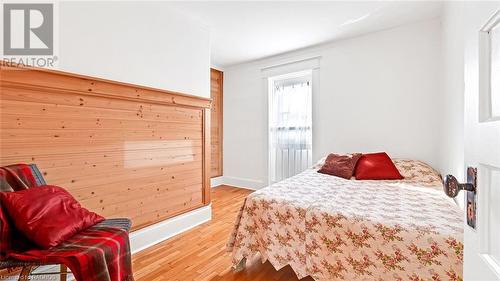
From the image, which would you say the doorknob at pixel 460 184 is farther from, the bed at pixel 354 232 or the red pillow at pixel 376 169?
the red pillow at pixel 376 169

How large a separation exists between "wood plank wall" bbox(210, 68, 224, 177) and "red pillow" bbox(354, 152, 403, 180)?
2.82 meters

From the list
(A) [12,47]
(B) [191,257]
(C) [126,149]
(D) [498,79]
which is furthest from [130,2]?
(D) [498,79]

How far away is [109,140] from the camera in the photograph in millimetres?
1970

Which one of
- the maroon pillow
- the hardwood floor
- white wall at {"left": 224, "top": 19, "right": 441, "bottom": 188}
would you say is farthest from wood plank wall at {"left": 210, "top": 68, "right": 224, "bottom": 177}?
the maroon pillow

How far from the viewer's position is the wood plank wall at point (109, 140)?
4.98 feet

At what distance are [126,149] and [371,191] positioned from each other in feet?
7.48

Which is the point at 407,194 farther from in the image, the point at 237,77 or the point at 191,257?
the point at 237,77

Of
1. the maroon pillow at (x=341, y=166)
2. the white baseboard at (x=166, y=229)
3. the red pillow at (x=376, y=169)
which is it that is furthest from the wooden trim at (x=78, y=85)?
→ the red pillow at (x=376, y=169)

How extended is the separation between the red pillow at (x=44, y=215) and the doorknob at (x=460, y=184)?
170 centimetres

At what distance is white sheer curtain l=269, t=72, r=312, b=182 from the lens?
3799 mm

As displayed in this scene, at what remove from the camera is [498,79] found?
52 centimetres

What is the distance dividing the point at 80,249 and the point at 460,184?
1.57 meters

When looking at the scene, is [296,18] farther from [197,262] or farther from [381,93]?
[197,262]

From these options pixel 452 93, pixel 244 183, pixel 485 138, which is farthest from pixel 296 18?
pixel 244 183
